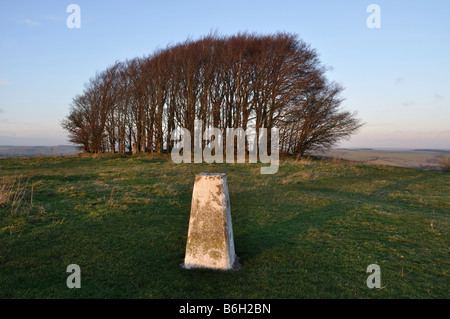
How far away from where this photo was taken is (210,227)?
465cm

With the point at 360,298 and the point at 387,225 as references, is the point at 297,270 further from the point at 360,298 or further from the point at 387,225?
the point at 387,225

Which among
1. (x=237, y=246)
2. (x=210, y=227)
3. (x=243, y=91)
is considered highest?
(x=243, y=91)

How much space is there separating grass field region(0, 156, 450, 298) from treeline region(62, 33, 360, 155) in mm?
15952

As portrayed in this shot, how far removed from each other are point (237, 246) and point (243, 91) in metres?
21.7

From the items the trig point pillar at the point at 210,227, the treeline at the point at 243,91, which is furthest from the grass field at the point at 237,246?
the treeline at the point at 243,91

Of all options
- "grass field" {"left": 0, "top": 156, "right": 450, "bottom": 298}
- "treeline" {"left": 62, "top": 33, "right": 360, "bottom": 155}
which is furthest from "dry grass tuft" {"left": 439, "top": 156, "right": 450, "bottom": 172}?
"grass field" {"left": 0, "top": 156, "right": 450, "bottom": 298}

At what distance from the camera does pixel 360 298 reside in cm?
393

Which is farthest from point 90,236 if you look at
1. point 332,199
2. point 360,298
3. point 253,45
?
point 253,45

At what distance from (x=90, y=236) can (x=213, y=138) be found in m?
20.9

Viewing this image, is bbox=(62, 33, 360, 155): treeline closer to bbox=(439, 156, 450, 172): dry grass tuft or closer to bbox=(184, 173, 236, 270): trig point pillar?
bbox=(439, 156, 450, 172): dry grass tuft

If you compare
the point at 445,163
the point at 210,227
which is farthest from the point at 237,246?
the point at 445,163

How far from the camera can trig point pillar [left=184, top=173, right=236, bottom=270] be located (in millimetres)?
4594

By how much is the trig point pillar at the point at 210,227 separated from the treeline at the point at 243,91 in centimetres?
2137

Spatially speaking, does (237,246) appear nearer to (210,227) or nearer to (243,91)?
(210,227)
